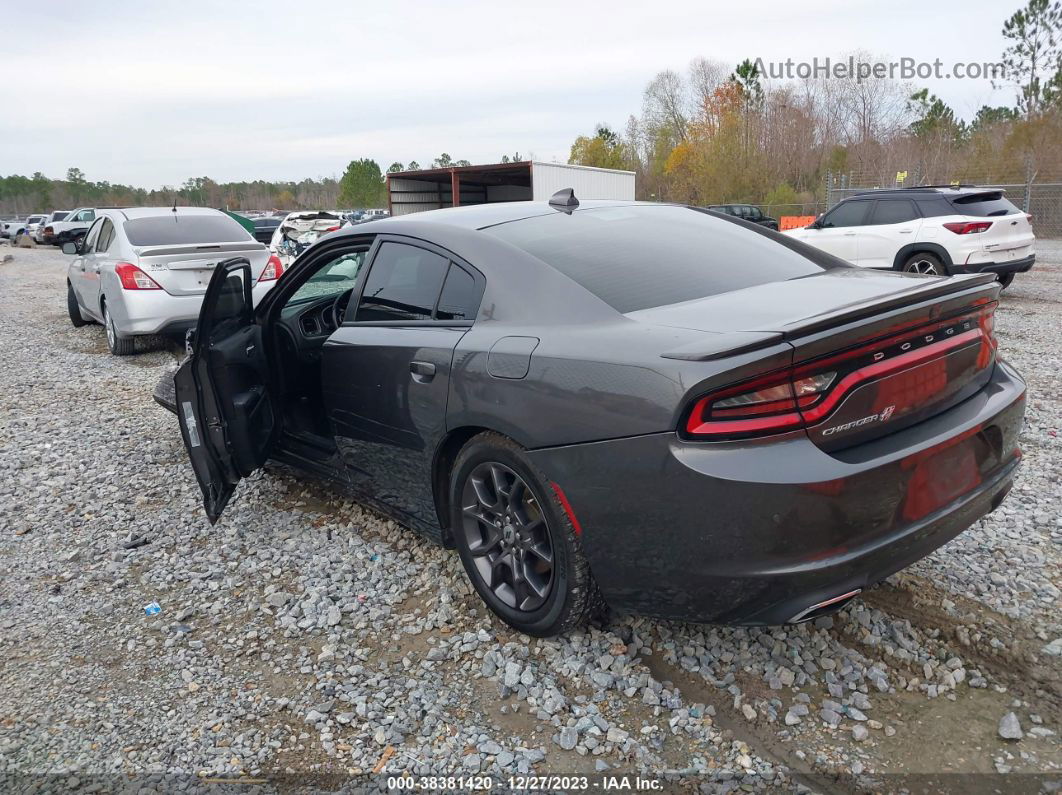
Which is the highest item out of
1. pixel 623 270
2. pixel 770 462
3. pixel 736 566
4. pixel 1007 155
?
pixel 1007 155

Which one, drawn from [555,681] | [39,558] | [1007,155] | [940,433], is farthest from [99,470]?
[1007,155]

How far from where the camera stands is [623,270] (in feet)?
9.69

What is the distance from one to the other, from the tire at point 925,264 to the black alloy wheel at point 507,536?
10.00 meters

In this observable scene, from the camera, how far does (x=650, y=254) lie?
3.13 metres

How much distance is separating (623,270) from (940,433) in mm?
1226

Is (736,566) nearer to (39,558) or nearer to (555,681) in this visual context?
(555,681)

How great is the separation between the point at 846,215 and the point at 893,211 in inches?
34.5

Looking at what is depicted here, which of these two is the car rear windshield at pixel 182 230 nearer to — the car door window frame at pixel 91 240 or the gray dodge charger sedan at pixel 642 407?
the car door window frame at pixel 91 240

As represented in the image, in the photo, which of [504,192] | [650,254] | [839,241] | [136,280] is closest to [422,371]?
[650,254]

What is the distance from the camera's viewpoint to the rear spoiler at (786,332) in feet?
7.05

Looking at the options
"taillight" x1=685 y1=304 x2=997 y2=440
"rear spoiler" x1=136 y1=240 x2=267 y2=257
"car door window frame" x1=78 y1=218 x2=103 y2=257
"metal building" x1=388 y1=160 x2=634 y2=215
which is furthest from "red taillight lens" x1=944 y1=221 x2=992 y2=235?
"metal building" x1=388 y1=160 x2=634 y2=215

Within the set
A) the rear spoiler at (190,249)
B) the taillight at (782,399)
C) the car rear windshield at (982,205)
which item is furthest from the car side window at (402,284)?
the car rear windshield at (982,205)

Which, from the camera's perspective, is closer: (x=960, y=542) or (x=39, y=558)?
(x=960, y=542)

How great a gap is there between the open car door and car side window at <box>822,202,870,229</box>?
10.6m
